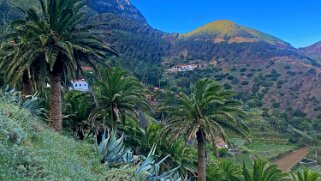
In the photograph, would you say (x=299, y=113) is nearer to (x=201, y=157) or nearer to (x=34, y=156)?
(x=201, y=157)

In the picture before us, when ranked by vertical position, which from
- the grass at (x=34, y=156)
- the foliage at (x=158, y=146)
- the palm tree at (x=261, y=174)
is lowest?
the palm tree at (x=261, y=174)

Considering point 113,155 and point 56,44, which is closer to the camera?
point 113,155

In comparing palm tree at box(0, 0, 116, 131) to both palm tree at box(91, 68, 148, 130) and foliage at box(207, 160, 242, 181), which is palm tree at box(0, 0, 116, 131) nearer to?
palm tree at box(91, 68, 148, 130)

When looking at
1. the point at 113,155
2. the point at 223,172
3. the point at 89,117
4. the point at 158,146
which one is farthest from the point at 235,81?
the point at 113,155

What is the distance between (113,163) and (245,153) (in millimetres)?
50042

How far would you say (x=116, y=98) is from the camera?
56.2 feet

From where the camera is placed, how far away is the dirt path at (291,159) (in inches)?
2114

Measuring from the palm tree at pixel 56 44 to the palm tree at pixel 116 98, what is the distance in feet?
7.99

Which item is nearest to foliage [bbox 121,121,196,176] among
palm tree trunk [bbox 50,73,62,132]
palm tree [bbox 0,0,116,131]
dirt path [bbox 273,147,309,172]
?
palm tree trunk [bbox 50,73,62,132]

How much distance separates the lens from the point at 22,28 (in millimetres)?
14094

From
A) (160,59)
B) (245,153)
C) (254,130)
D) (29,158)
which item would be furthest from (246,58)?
(29,158)

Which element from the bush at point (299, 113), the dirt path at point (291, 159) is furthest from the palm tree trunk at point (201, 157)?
the bush at point (299, 113)

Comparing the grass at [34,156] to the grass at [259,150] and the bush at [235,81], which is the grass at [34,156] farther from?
the bush at [235,81]

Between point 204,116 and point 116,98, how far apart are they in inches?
167
